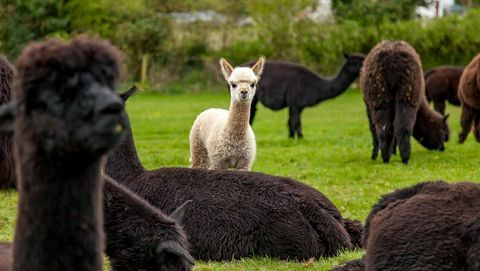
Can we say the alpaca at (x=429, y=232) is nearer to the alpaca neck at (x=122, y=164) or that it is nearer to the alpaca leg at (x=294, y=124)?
the alpaca neck at (x=122, y=164)

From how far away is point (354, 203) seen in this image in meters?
10.5

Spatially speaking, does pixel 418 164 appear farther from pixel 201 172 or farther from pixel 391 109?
pixel 201 172

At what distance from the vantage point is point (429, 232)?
5148 millimetres

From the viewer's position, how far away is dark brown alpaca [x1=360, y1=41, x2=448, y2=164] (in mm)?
14312

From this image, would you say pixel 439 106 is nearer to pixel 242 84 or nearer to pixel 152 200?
pixel 242 84

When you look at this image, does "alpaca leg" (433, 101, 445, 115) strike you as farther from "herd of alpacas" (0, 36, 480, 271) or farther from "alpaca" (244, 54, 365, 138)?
"herd of alpacas" (0, 36, 480, 271)

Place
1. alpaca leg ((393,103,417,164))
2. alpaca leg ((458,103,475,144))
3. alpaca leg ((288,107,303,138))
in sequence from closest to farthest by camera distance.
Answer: alpaca leg ((393,103,417,164))
alpaca leg ((458,103,475,144))
alpaca leg ((288,107,303,138))

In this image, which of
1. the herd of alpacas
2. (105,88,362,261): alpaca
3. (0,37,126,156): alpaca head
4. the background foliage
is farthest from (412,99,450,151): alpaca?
the background foliage

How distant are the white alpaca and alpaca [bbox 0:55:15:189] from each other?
11.3ft

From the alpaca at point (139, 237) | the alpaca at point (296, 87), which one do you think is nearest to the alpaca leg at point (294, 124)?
the alpaca at point (296, 87)

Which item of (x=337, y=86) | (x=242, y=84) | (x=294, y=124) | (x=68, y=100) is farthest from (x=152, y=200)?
(x=337, y=86)

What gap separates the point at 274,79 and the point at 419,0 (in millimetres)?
30644

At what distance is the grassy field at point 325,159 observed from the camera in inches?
390

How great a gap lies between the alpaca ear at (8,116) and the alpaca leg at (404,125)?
11.3m
